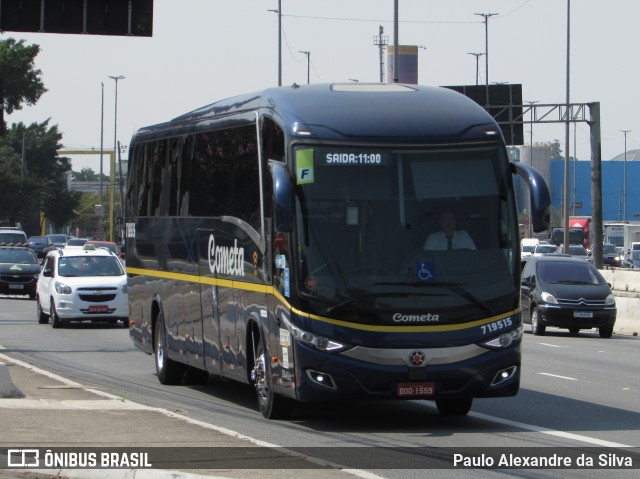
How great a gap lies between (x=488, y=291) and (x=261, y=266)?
2.27 m

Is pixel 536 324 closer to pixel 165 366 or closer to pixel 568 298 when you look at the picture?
pixel 568 298

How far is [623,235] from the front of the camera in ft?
327

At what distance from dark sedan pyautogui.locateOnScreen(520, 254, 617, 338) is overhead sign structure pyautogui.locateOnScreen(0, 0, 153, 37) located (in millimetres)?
11232

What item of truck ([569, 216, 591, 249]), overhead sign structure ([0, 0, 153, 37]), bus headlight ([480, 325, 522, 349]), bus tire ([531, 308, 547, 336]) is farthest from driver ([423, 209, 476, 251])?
truck ([569, 216, 591, 249])

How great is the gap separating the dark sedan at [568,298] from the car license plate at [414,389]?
16877 mm

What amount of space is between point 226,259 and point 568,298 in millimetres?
15629

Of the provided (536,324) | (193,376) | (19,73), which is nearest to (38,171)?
(19,73)

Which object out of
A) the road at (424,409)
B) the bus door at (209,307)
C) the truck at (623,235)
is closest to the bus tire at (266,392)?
the road at (424,409)

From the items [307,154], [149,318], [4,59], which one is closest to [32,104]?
[4,59]

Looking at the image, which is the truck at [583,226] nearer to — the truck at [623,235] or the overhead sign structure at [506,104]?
the truck at [623,235]

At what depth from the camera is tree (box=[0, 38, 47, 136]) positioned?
83188mm

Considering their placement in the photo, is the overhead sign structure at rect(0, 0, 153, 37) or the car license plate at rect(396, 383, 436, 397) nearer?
the car license plate at rect(396, 383, 436, 397)

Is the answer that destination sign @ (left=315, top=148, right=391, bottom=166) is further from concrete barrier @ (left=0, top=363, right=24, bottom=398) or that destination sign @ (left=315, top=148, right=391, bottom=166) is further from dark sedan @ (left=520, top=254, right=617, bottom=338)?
dark sedan @ (left=520, top=254, right=617, bottom=338)

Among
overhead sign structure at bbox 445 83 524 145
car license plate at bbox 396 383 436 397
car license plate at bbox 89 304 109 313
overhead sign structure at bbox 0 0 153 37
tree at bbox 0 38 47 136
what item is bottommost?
car license plate at bbox 89 304 109 313
